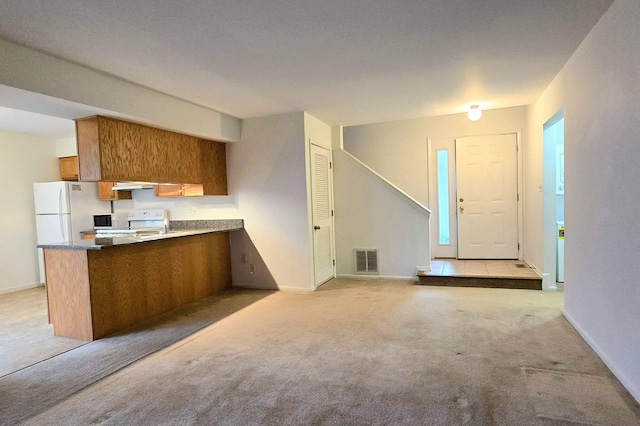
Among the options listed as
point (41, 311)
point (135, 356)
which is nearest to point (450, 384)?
point (135, 356)

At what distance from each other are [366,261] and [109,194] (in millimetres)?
4301

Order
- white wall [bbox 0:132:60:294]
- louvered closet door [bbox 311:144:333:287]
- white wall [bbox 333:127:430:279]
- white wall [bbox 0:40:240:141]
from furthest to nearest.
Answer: white wall [bbox 0:132:60:294] → white wall [bbox 333:127:430:279] → louvered closet door [bbox 311:144:333:287] → white wall [bbox 0:40:240:141]

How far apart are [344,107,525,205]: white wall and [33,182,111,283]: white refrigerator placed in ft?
14.9

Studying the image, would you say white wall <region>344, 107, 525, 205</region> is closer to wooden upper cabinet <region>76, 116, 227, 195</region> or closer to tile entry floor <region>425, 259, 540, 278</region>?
tile entry floor <region>425, 259, 540, 278</region>

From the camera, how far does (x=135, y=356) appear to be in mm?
2963

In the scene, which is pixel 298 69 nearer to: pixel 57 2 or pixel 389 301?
pixel 57 2

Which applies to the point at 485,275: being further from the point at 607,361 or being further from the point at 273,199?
the point at 273,199

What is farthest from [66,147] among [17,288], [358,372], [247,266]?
[358,372]

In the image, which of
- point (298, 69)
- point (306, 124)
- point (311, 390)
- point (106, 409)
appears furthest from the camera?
point (306, 124)

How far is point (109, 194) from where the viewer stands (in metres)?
5.98

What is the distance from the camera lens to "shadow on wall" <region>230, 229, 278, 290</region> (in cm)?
511

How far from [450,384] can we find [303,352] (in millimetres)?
1133

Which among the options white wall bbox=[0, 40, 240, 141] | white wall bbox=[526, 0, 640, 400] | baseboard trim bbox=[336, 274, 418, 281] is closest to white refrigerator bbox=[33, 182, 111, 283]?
white wall bbox=[0, 40, 240, 141]

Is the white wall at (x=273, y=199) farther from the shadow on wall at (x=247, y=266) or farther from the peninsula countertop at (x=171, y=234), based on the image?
the peninsula countertop at (x=171, y=234)
